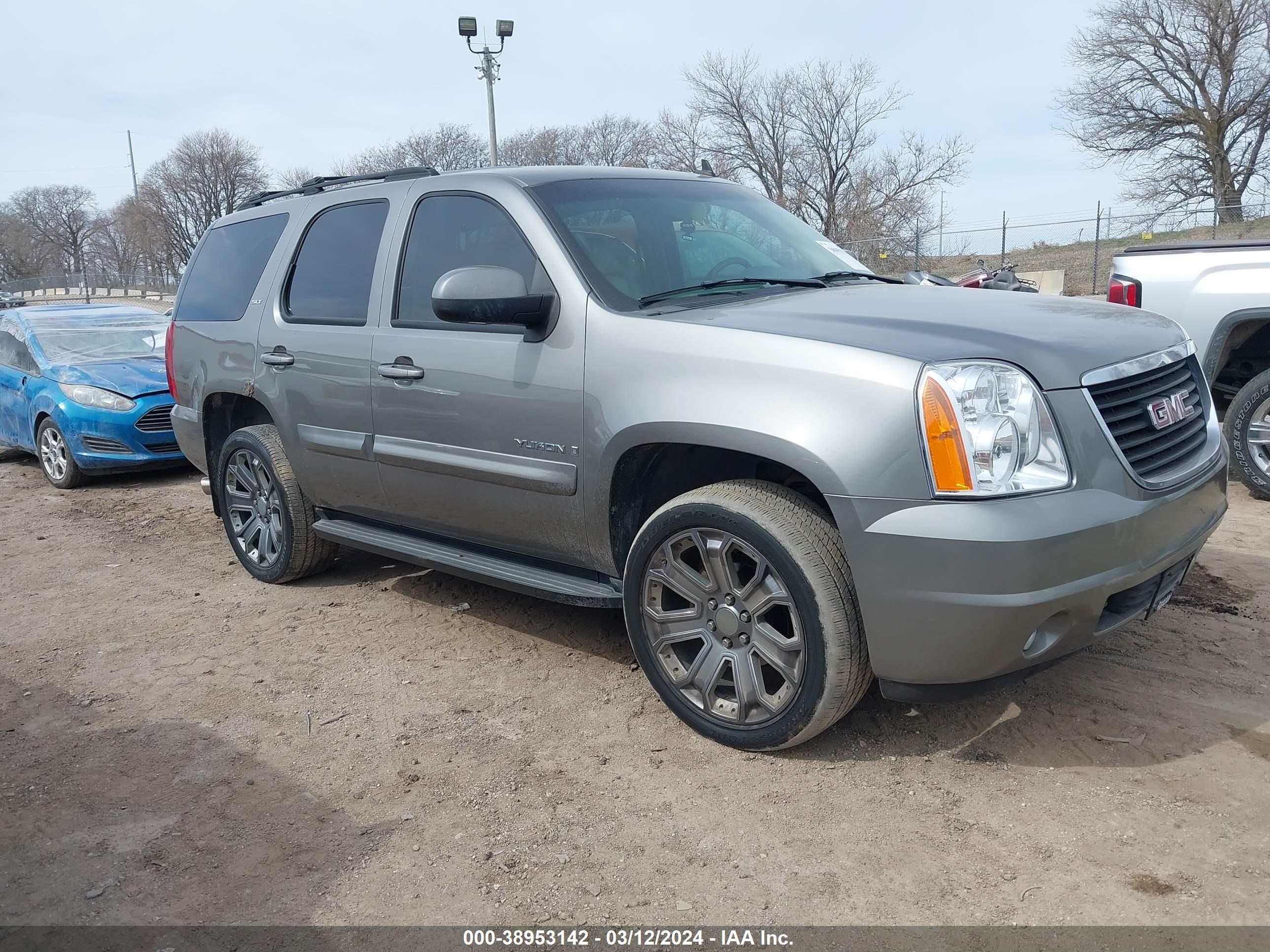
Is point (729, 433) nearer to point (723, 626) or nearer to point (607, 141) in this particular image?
point (723, 626)

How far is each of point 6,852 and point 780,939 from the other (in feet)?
7.39

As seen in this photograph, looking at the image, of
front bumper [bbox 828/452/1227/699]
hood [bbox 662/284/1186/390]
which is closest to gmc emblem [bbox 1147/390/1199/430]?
hood [bbox 662/284/1186/390]

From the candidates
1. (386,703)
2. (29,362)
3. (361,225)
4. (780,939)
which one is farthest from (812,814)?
(29,362)

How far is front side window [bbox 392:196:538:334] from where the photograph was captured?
395 centimetres

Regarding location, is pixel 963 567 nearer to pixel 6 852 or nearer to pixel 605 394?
pixel 605 394

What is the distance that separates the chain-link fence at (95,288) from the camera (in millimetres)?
57000

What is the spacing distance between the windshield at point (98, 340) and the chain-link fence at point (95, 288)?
4665 cm

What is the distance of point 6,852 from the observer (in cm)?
301

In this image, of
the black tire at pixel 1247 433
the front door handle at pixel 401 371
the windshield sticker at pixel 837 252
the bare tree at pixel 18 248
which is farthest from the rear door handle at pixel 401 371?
the bare tree at pixel 18 248

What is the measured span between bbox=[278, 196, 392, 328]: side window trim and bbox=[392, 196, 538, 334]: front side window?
0.61 ft

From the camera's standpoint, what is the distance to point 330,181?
5.07m

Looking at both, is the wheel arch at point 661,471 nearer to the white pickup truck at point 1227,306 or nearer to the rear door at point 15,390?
the white pickup truck at point 1227,306


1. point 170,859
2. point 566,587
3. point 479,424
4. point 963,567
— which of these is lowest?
point 170,859

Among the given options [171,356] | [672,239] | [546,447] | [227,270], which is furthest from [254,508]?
[672,239]
